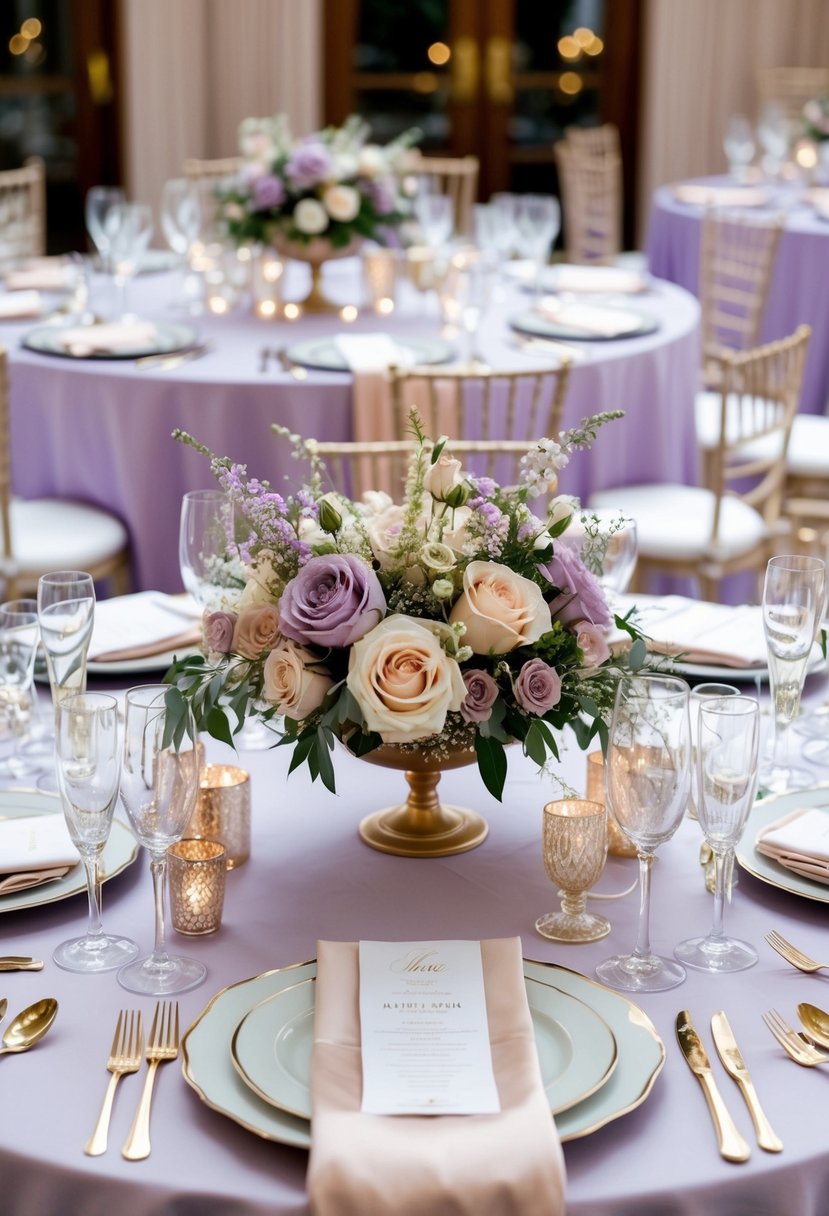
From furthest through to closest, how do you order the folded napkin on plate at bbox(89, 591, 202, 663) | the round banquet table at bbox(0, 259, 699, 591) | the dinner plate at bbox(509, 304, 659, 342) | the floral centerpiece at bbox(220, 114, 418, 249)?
the floral centerpiece at bbox(220, 114, 418, 249)
the dinner plate at bbox(509, 304, 659, 342)
the round banquet table at bbox(0, 259, 699, 591)
the folded napkin on plate at bbox(89, 591, 202, 663)

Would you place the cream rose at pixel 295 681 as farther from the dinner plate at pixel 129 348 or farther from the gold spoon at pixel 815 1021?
the dinner plate at pixel 129 348

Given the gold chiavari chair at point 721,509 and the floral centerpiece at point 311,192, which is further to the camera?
the floral centerpiece at point 311,192

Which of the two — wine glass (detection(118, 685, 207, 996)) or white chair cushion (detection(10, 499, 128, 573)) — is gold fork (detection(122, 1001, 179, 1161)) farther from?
white chair cushion (detection(10, 499, 128, 573))

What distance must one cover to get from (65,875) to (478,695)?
0.43 metres

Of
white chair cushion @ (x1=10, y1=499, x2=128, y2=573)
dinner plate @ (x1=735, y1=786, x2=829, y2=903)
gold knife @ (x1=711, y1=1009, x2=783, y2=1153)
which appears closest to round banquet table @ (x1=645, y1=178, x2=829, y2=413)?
white chair cushion @ (x1=10, y1=499, x2=128, y2=573)

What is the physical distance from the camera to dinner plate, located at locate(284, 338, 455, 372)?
3.44 meters

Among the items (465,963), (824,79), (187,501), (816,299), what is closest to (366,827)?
(465,963)

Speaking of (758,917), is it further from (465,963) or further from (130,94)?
(130,94)

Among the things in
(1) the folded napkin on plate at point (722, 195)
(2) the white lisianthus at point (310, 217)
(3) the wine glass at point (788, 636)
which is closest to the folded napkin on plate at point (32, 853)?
(3) the wine glass at point (788, 636)

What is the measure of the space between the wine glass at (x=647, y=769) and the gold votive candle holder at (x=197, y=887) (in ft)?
1.15

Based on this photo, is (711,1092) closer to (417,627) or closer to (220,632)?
(417,627)

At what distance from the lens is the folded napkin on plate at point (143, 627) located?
6.36ft

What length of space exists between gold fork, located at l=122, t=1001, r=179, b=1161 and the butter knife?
1.30 feet

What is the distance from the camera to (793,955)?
1.34 meters
